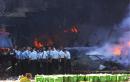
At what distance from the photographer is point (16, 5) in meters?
22.6

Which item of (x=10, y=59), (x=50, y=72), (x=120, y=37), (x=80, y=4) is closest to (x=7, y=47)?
(x=10, y=59)

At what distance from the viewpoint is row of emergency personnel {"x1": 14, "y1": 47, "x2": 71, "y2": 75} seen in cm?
2173

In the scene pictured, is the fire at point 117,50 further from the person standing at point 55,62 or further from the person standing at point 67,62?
the person standing at point 55,62

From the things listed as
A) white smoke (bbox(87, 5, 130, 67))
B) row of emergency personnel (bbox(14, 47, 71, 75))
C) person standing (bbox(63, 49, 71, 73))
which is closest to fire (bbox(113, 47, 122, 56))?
white smoke (bbox(87, 5, 130, 67))

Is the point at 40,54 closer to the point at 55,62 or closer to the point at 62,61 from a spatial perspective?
the point at 55,62

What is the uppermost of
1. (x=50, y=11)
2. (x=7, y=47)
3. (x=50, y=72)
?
(x=50, y=11)

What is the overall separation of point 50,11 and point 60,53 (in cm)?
242

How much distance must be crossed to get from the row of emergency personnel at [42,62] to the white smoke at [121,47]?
2106 millimetres

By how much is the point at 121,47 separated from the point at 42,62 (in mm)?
4335

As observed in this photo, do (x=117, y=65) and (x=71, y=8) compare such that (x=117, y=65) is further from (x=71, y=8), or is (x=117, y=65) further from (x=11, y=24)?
(x=11, y=24)

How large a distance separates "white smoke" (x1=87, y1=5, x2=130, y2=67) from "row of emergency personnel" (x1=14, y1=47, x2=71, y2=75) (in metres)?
2.11

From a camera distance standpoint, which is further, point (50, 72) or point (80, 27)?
point (80, 27)

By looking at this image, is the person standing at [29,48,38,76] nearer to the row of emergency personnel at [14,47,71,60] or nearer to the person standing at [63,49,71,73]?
the row of emergency personnel at [14,47,71,60]

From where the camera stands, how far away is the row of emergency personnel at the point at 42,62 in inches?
856
